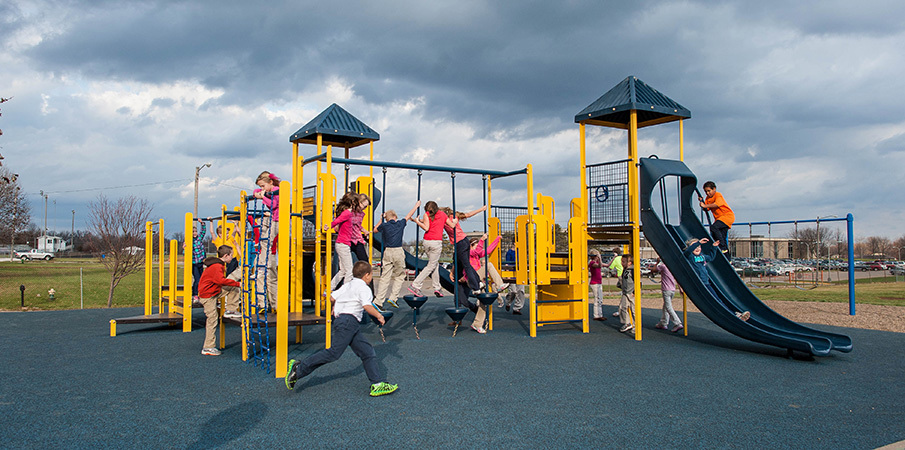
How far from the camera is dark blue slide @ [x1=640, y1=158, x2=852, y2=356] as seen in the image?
806 centimetres

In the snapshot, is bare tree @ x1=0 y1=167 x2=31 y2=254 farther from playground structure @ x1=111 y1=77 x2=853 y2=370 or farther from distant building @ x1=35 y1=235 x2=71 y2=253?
distant building @ x1=35 y1=235 x2=71 y2=253

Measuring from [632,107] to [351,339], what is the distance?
6996 millimetres

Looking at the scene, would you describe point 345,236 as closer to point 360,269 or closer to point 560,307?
point 360,269

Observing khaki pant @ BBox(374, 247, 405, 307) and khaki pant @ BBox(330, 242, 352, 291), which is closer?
khaki pant @ BBox(330, 242, 352, 291)

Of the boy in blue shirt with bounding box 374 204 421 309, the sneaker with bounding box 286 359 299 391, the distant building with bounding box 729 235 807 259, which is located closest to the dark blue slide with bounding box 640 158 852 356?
the distant building with bounding box 729 235 807 259

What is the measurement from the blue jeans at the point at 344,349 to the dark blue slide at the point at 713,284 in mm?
5805

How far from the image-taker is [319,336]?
10117mm

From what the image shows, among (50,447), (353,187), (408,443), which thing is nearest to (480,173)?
(353,187)

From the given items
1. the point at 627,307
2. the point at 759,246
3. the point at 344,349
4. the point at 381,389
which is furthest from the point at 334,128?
the point at 759,246

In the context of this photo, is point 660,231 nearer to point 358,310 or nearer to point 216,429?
point 358,310

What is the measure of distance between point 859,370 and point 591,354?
3.50m

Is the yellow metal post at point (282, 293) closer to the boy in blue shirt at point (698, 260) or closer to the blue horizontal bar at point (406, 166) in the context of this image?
Answer: the blue horizontal bar at point (406, 166)

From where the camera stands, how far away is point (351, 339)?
19.3 ft

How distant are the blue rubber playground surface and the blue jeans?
309mm
